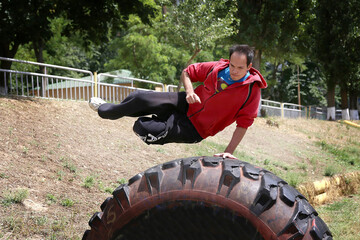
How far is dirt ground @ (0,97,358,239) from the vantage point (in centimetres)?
456

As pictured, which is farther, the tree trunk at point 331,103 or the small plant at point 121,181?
the tree trunk at point 331,103

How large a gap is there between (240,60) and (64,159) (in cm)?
487

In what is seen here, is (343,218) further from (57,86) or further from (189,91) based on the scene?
(57,86)

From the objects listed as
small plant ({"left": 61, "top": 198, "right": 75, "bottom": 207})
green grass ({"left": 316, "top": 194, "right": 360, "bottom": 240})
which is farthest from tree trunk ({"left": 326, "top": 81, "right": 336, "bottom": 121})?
small plant ({"left": 61, "top": 198, "right": 75, "bottom": 207})

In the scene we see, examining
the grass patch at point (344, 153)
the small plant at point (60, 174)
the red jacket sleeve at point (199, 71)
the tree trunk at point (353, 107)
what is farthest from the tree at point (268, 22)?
the red jacket sleeve at point (199, 71)

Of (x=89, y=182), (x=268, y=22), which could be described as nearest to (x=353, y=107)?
(x=268, y=22)

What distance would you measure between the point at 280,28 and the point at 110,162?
1796 centimetres

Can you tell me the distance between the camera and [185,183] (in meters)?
2.10

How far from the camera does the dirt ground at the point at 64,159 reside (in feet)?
15.0

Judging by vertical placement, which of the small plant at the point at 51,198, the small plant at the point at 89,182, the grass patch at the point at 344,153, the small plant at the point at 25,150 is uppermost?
the small plant at the point at 25,150

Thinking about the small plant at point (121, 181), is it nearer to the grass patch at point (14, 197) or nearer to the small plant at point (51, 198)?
the small plant at point (51, 198)

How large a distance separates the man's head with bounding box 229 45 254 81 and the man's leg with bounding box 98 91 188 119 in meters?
0.55

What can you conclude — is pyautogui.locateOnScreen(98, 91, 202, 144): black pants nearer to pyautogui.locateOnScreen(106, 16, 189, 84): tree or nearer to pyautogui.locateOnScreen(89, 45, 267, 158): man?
pyautogui.locateOnScreen(89, 45, 267, 158): man

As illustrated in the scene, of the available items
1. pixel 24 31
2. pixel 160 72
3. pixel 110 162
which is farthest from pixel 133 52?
pixel 110 162
